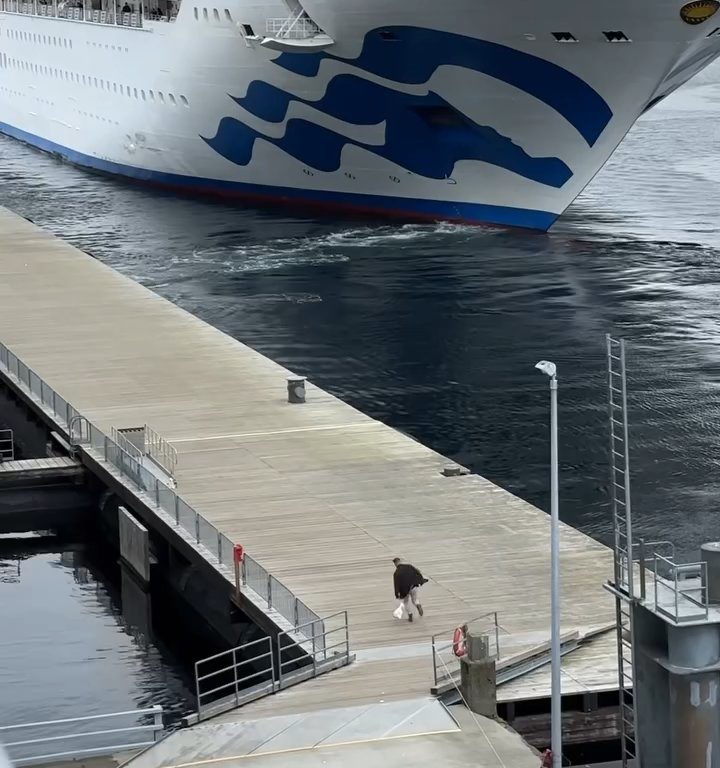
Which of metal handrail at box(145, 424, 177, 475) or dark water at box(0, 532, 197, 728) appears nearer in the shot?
dark water at box(0, 532, 197, 728)

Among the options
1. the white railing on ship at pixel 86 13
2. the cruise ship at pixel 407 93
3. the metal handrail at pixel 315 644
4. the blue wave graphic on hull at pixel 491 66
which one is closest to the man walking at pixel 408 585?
the metal handrail at pixel 315 644

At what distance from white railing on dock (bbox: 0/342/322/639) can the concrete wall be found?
494 mm

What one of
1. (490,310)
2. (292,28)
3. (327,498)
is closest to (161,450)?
(327,498)

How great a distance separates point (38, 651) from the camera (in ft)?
92.3

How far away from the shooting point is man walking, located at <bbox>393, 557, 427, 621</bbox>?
81.1ft

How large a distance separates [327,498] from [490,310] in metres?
22.7

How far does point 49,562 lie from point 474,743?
14388mm

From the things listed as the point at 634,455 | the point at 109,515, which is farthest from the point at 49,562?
the point at 634,455

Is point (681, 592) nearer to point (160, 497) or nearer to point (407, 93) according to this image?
point (160, 497)

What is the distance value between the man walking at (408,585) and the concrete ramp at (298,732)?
2.93 metres

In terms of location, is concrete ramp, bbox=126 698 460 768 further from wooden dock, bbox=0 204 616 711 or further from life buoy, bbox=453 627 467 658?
life buoy, bbox=453 627 467 658

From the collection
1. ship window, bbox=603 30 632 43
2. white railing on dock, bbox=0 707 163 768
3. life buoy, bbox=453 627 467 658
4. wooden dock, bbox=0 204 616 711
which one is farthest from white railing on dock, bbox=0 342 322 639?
ship window, bbox=603 30 632 43

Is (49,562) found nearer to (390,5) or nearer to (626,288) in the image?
(626,288)

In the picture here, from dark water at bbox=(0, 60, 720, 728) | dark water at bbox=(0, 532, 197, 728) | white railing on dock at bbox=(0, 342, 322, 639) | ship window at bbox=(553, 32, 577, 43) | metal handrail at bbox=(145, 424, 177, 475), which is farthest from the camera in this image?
ship window at bbox=(553, 32, 577, 43)
